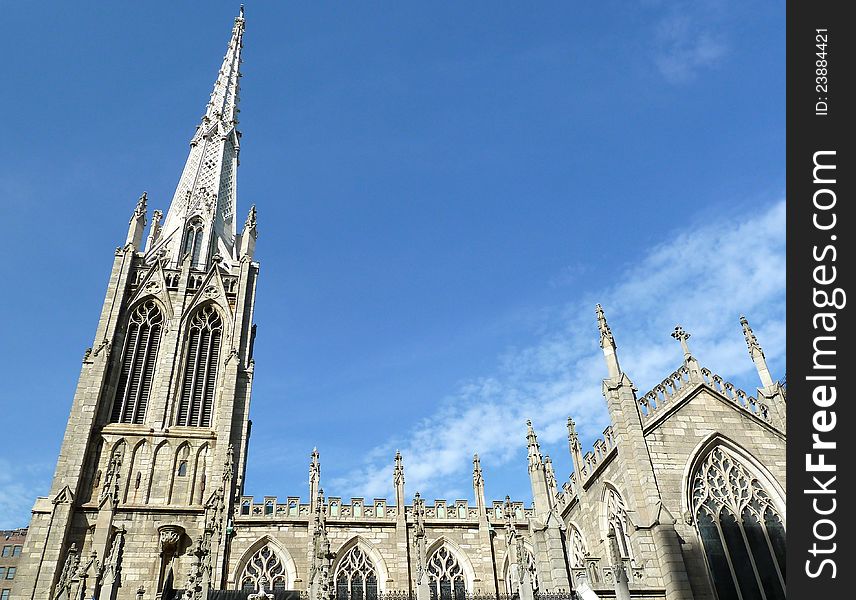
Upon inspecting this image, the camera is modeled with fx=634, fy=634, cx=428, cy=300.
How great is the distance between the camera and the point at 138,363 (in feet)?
112

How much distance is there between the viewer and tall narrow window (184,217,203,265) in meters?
40.7

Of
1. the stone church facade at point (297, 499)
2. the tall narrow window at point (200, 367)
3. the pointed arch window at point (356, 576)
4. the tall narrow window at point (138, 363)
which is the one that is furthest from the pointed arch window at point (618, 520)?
the tall narrow window at point (138, 363)

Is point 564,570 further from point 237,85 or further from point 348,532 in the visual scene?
point 237,85

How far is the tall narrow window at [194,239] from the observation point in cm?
4069

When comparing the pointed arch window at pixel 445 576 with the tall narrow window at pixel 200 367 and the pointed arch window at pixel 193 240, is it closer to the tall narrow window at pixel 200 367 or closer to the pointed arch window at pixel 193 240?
the tall narrow window at pixel 200 367

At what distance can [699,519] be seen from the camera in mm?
19156

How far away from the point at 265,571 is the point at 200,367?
13.0 m

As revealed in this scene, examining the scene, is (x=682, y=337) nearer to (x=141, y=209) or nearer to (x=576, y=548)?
(x=576, y=548)

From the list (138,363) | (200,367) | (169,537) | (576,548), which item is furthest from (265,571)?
(138,363)

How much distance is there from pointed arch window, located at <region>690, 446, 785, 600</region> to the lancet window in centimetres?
1632

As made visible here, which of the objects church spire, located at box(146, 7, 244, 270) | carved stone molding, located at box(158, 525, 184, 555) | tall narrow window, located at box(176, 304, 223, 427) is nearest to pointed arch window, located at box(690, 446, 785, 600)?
carved stone molding, located at box(158, 525, 184, 555)

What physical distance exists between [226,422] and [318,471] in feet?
19.6
